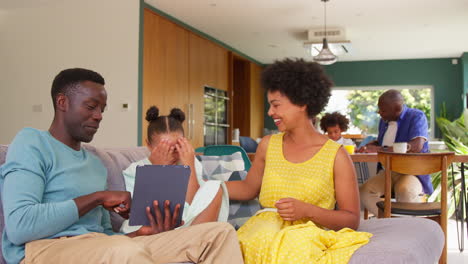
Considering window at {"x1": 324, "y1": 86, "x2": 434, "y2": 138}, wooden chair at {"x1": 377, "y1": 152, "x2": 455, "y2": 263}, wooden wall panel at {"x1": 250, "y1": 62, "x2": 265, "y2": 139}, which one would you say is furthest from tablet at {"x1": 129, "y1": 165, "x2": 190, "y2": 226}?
window at {"x1": 324, "y1": 86, "x2": 434, "y2": 138}

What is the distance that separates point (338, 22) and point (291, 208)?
615 centimetres

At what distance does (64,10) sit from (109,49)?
71cm

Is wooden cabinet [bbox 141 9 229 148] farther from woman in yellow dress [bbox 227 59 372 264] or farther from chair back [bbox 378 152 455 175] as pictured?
woman in yellow dress [bbox 227 59 372 264]

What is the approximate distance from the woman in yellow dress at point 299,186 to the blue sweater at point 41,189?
52cm

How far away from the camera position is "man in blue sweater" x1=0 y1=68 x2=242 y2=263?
1.29 m

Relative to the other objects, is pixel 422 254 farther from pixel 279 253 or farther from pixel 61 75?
pixel 61 75

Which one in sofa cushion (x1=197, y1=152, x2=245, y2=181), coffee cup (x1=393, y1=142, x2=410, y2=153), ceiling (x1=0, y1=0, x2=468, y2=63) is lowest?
sofa cushion (x1=197, y1=152, x2=245, y2=181)

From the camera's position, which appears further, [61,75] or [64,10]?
[64,10]

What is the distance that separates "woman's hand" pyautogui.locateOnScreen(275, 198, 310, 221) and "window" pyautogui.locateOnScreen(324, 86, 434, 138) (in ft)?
30.3

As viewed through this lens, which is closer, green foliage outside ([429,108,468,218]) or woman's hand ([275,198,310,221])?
woman's hand ([275,198,310,221])

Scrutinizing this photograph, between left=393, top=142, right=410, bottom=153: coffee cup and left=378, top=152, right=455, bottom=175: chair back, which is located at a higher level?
left=393, top=142, right=410, bottom=153: coffee cup

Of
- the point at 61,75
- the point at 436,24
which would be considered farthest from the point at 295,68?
the point at 436,24

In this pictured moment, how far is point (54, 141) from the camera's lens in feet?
5.05

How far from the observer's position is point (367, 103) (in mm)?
10930
